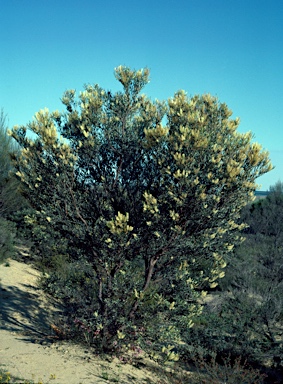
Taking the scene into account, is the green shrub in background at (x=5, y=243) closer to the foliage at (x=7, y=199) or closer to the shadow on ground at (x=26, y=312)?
the foliage at (x=7, y=199)

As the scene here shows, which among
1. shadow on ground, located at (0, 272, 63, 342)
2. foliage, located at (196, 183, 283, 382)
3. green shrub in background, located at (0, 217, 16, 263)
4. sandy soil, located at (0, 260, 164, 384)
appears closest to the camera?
sandy soil, located at (0, 260, 164, 384)

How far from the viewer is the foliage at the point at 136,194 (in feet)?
27.9

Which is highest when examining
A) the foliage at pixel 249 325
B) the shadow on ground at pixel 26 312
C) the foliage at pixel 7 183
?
the foliage at pixel 7 183

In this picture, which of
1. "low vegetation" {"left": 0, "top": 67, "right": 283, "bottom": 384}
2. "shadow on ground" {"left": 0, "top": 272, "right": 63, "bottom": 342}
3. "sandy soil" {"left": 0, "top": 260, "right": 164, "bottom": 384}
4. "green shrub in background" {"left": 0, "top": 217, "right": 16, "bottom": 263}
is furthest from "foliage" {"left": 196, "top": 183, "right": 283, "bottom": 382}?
"green shrub in background" {"left": 0, "top": 217, "right": 16, "bottom": 263}

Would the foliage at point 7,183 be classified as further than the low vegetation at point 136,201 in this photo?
Yes

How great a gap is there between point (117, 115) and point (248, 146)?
3413mm

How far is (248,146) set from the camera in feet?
28.6

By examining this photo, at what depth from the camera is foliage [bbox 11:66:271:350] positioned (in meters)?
8.49

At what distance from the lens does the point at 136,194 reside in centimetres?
989

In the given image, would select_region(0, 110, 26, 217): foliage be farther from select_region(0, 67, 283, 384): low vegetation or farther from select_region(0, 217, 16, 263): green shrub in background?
select_region(0, 67, 283, 384): low vegetation

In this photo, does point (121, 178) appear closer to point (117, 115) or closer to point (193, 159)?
point (117, 115)

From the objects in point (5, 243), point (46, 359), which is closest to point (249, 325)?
point (46, 359)

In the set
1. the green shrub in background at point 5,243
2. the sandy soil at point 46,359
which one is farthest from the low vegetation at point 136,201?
the green shrub in background at point 5,243

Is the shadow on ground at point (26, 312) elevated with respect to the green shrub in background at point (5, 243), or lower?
lower
